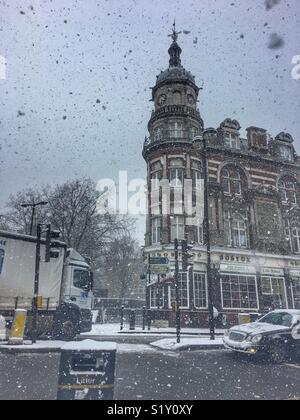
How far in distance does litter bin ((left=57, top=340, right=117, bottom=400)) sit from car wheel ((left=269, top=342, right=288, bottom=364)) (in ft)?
21.4

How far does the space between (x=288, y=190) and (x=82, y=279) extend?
21864 millimetres

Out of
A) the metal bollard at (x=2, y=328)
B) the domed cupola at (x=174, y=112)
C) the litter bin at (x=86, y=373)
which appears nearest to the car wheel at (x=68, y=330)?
the metal bollard at (x=2, y=328)

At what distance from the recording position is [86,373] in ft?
14.8

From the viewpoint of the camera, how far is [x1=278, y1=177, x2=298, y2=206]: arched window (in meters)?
30.3

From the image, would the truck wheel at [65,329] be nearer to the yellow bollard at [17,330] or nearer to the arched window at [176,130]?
the yellow bollard at [17,330]

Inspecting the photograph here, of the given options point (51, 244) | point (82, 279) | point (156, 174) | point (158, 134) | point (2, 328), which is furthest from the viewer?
point (158, 134)

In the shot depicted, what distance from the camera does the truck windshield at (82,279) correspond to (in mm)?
15500

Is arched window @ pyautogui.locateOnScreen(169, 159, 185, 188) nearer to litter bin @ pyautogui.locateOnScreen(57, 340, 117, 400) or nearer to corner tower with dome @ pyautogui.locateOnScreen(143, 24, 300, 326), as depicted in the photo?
corner tower with dome @ pyautogui.locateOnScreen(143, 24, 300, 326)

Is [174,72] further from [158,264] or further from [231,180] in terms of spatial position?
[158,264]

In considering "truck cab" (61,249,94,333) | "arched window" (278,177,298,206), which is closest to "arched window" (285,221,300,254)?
"arched window" (278,177,298,206)

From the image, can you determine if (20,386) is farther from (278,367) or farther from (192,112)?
(192,112)

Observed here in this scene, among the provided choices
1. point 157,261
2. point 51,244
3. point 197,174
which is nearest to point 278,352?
point 157,261

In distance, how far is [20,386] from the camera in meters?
6.31

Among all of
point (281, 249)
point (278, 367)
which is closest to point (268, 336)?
point (278, 367)
